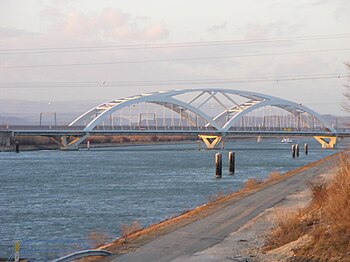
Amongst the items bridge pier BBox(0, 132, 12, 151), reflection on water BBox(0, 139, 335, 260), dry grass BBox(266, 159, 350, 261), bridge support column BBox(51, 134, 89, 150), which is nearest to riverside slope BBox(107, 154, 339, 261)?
dry grass BBox(266, 159, 350, 261)

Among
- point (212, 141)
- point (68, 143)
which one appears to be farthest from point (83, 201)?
point (212, 141)

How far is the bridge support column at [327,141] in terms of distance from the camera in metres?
123

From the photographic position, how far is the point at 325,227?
1253 centimetres

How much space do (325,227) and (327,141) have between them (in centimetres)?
12103

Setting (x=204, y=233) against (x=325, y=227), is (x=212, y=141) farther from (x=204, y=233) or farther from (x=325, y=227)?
(x=325, y=227)

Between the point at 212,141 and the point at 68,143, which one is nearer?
the point at 68,143

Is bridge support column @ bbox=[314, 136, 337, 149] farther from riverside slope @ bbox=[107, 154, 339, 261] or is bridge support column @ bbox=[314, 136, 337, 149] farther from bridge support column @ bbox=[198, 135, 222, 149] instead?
riverside slope @ bbox=[107, 154, 339, 261]

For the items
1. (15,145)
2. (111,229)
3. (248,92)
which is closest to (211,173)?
(111,229)

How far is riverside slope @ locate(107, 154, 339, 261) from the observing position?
13883 mm

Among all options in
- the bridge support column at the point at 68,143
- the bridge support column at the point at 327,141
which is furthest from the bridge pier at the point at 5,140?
the bridge support column at the point at 327,141

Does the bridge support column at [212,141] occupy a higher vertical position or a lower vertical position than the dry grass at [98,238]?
higher

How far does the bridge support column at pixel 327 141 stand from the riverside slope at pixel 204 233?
9940 centimetres

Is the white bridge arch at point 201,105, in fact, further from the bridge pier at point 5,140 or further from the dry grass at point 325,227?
the dry grass at point 325,227

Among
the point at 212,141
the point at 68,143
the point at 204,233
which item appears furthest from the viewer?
the point at 212,141
